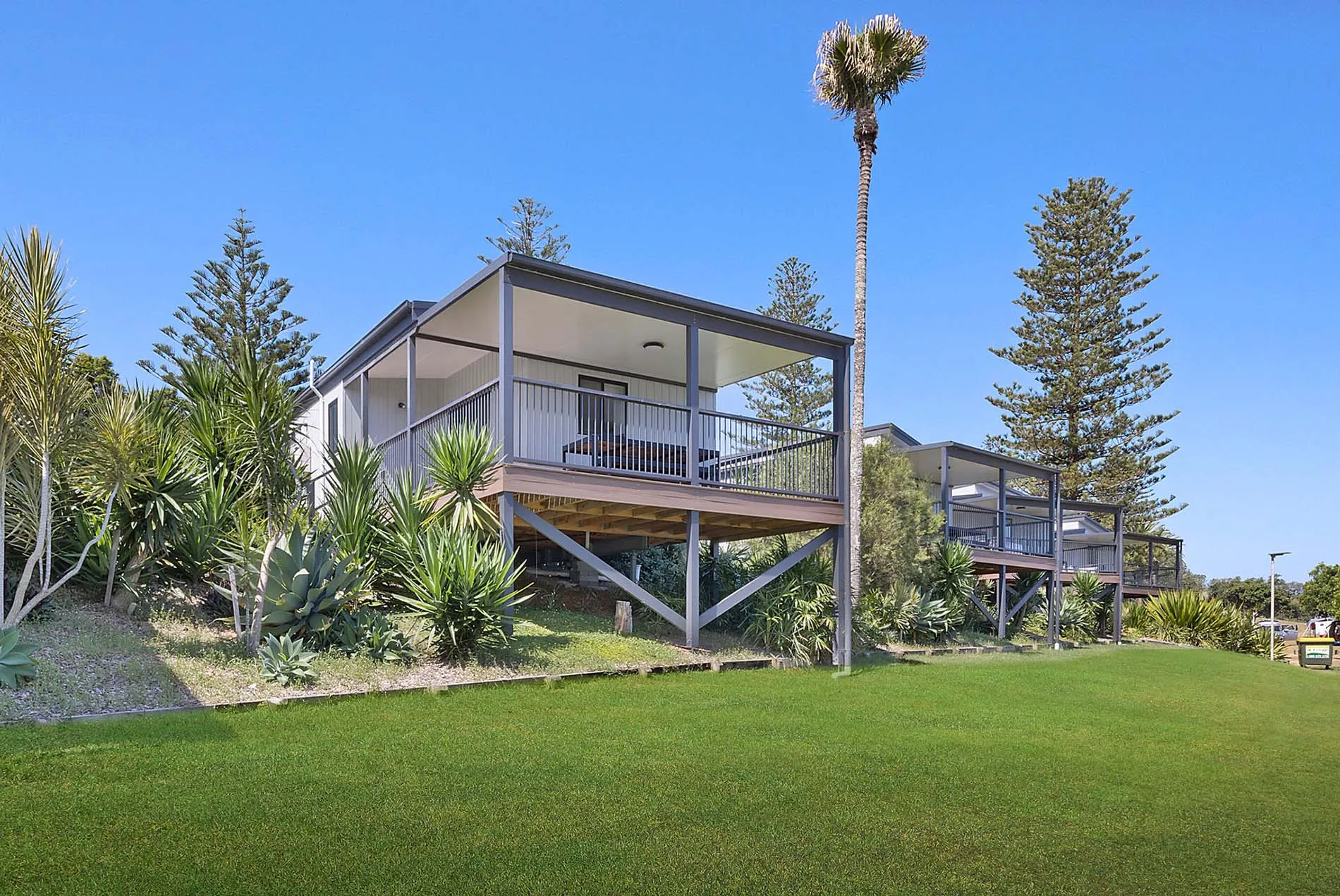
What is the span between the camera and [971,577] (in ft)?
68.2

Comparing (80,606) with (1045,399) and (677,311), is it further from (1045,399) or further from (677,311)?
(1045,399)

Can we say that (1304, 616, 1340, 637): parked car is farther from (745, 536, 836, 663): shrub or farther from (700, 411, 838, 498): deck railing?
(700, 411, 838, 498): deck railing

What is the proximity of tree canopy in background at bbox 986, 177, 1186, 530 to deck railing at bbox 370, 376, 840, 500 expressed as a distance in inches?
1111

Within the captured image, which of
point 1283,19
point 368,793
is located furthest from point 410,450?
point 1283,19

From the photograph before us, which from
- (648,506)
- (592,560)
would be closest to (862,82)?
(648,506)

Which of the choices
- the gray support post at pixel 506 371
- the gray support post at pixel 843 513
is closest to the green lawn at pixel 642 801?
the gray support post at pixel 506 371

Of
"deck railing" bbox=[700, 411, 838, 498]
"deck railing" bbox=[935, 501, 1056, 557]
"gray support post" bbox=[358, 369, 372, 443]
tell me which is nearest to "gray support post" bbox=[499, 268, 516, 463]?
"deck railing" bbox=[700, 411, 838, 498]

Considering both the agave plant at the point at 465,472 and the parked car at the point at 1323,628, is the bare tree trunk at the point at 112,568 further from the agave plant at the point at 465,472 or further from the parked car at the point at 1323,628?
the parked car at the point at 1323,628

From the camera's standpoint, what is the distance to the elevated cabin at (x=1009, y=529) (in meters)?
22.1

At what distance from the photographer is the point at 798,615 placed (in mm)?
13984

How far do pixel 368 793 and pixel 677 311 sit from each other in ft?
28.1

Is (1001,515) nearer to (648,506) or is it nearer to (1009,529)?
(1009,529)

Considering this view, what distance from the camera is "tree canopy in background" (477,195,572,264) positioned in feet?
112

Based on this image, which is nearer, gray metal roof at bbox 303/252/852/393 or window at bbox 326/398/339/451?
gray metal roof at bbox 303/252/852/393
